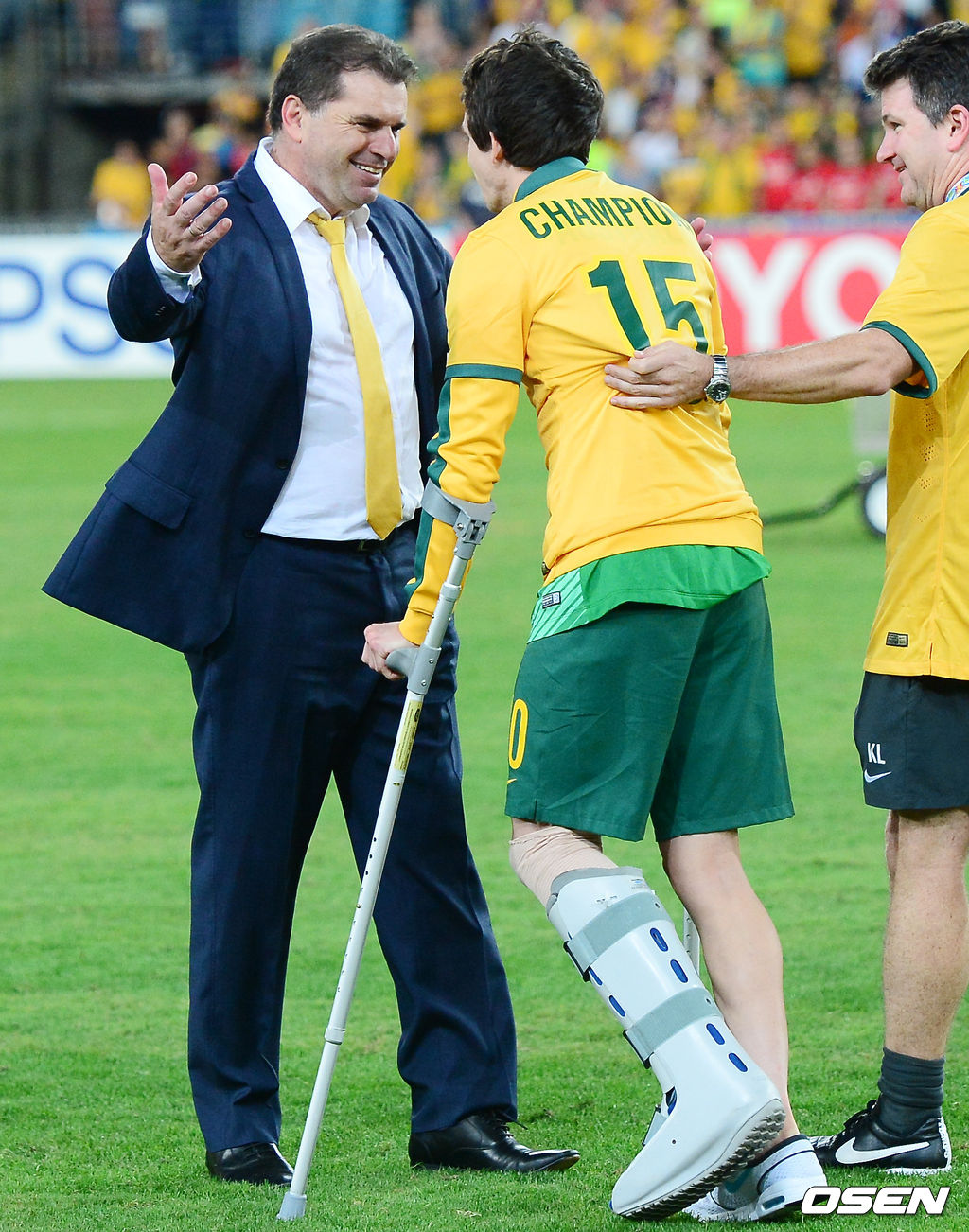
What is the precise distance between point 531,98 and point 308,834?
164 cm

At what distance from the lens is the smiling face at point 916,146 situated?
3.67 m

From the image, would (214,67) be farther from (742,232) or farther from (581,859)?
(581,859)

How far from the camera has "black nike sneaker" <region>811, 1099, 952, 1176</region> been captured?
3730 millimetres

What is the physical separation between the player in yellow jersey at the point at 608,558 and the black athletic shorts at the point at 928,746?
341mm

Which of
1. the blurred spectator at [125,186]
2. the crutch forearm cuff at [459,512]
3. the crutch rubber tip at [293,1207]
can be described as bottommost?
the crutch rubber tip at [293,1207]

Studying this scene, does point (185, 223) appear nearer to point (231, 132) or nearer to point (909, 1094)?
point (909, 1094)

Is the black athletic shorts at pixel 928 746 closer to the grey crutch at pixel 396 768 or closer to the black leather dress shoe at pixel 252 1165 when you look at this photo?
the grey crutch at pixel 396 768

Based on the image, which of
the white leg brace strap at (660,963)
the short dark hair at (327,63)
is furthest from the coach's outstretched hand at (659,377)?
the short dark hair at (327,63)

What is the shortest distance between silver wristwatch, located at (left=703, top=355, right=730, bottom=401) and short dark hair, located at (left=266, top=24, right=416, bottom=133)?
1.05m

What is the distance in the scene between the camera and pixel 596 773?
3.40m

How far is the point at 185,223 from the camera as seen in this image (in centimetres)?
360

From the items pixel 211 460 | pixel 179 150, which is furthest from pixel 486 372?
pixel 179 150

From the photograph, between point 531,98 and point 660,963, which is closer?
point 660,963

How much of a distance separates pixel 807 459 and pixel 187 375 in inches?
474
